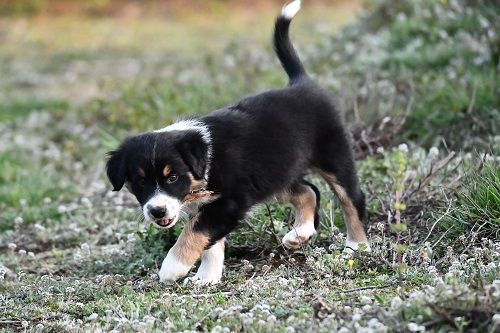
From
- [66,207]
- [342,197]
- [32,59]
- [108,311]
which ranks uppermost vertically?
[108,311]

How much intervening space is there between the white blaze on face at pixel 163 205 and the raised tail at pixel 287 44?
5.03 ft

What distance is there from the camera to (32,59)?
1627cm

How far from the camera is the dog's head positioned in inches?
214

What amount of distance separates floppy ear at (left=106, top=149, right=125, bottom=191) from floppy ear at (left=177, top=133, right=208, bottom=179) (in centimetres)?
36

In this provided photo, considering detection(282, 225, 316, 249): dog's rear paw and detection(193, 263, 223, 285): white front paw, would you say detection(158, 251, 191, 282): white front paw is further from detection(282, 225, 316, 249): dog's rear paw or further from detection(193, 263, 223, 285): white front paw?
detection(282, 225, 316, 249): dog's rear paw

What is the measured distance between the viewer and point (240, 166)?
5.80m

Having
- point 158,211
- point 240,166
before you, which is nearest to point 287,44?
point 240,166

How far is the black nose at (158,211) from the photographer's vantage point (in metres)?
5.34

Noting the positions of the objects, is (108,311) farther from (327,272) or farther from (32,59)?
(32,59)

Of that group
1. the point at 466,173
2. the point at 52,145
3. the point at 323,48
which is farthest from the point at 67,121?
the point at 466,173

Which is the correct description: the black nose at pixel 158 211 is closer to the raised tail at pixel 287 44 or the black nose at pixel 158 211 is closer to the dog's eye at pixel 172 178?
the dog's eye at pixel 172 178

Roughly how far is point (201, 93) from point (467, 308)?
24.0ft

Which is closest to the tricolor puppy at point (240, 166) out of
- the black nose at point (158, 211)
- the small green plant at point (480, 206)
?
the black nose at point (158, 211)

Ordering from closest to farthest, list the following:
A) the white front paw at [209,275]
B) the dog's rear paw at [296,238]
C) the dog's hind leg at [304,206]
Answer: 1. the white front paw at [209,275]
2. the dog's rear paw at [296,238]
3. the dog's hind leg at [304,206]
